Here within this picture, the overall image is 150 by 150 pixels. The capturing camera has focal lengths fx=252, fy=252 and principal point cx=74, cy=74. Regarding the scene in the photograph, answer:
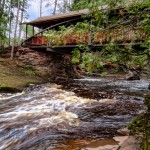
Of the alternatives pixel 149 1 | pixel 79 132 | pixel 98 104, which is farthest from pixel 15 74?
pixel 149 1

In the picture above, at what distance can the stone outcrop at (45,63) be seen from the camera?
2157 centimetres

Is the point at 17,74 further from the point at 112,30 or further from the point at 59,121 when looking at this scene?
the point at 112,30

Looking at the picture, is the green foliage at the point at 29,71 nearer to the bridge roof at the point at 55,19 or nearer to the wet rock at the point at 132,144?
the bridge roof at the point at 55,19

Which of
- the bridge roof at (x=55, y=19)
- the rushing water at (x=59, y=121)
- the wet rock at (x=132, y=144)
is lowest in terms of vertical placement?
the rushing water at (x=59, y=121)

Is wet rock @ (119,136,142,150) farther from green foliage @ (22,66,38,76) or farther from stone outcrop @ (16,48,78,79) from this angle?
stone outcrop @ (16,48,78,79)

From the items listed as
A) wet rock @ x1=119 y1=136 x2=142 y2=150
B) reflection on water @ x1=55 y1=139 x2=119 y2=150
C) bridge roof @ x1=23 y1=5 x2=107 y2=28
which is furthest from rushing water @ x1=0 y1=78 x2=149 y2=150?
bridge roof @ x1=23 y1=5 x2=107 y2=28

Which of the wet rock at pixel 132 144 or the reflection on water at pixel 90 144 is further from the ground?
the wet rock at pixel 132 144

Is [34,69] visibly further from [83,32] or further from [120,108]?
[83,32]

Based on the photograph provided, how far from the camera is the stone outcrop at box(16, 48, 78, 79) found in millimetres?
21572

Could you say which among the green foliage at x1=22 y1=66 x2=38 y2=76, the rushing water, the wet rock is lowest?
the rushing water

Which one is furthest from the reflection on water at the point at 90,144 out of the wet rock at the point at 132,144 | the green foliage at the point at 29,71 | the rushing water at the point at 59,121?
the green foliage at the point at 29,71

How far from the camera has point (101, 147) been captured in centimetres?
531

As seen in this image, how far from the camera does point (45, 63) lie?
2277 cm

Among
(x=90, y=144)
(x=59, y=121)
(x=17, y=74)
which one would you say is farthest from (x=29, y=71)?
(x=90, y=144)
